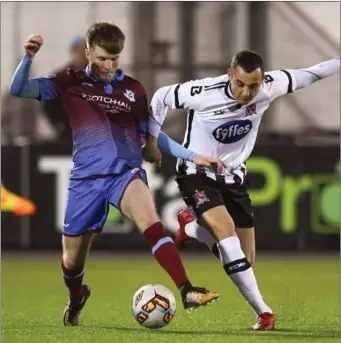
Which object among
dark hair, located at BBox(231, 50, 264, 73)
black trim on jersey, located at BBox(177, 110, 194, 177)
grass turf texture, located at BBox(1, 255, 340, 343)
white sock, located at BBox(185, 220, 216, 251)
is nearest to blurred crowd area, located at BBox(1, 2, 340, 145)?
grass turf texture, located at BBox(1, 255, 340, 343)

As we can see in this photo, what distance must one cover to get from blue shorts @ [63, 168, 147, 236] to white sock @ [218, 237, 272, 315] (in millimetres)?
702

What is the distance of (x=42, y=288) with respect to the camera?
12.0 meters

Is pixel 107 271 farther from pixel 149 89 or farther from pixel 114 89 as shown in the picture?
pixel 114 89

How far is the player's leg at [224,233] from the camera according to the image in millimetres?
7906

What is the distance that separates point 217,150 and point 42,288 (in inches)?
157

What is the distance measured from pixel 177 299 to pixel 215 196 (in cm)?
271

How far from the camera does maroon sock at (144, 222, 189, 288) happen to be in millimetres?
7637

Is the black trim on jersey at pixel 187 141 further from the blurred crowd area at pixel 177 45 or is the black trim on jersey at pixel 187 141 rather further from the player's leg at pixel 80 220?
the blurred crowd area at pixel 177 45

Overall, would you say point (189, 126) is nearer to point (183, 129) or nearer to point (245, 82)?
point (245, 82)

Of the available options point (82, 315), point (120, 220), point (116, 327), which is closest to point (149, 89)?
point (120, 220)

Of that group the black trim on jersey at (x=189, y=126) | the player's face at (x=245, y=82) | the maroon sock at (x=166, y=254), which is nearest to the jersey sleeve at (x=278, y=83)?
the player's face at (x=245, y=82)

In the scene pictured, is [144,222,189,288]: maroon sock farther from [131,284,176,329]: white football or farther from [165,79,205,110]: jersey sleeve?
[165,79,205,110]: jersey sleeve

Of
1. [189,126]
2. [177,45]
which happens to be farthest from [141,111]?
[177,45]

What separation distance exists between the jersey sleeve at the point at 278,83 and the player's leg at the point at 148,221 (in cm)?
110
